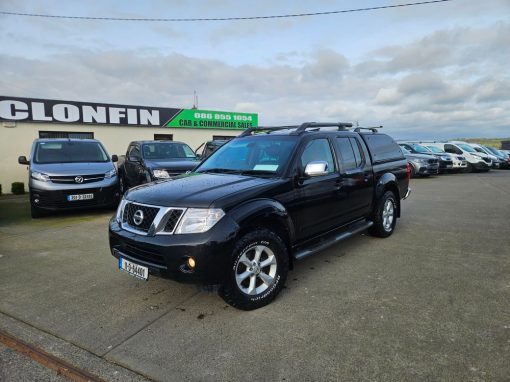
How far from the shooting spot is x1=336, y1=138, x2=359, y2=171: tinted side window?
15.8 feet

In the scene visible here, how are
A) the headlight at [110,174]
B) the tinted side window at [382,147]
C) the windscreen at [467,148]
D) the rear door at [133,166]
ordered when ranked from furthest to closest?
the windscreen at [467,148] → the rear door at [133,166] → the headlight at [110,174] → the tinted side window at [382,147]

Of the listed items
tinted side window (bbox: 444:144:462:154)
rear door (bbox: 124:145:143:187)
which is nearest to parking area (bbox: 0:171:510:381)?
rear door (bbox: 124:145:143:187)

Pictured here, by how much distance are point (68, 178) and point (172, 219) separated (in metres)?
5.57

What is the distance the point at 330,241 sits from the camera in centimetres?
438

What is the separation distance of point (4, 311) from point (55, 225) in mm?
4080

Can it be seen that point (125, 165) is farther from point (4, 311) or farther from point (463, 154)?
point (463, 154)

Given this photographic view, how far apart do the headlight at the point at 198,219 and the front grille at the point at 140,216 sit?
334 mm

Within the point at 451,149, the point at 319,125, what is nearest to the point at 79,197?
the point at 319,125

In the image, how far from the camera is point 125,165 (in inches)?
433

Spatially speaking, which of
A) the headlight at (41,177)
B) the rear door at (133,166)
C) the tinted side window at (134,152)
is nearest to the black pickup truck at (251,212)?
the headlight at (41,177)

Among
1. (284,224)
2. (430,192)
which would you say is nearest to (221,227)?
(284,224)

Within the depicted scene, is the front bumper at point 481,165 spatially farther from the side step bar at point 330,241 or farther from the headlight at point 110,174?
the headlight at point 110,174

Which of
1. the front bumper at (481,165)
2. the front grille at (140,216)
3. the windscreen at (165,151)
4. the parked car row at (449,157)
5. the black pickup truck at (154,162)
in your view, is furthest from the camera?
the front bumper at (481,165)

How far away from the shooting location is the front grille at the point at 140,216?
327 cm
